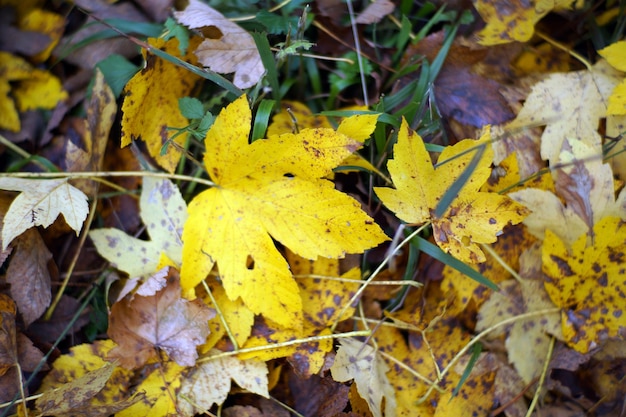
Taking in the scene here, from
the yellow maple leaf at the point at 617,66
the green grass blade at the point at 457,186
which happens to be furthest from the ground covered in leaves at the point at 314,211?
the green grass blade at the point at 457,186

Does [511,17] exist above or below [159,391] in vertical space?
above

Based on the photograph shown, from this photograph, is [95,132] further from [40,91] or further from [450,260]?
[450,260]

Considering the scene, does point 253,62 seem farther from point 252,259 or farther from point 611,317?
point 611,317

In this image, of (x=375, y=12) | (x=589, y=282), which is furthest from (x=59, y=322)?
(x=589, y=282)

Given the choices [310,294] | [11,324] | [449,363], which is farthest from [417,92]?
[11,324]

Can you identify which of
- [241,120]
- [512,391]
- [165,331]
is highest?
[241,120]

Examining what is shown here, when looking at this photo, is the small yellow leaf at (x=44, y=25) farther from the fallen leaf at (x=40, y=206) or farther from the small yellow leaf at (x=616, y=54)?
the small yellow leaf at (x=616, y=54)

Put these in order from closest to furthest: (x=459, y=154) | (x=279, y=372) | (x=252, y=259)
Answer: (x=459, y=154), (x=252, y=259), (x=279, y=372)
